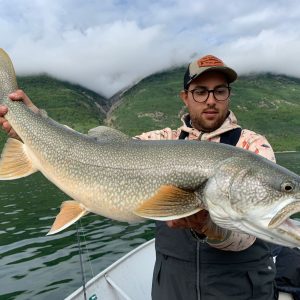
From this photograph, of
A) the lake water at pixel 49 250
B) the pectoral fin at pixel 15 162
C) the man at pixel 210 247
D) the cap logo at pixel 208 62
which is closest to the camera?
the man at pixel 210 247

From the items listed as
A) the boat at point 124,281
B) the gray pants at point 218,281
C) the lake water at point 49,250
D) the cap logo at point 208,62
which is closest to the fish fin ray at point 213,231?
the gray pants at point 218,281

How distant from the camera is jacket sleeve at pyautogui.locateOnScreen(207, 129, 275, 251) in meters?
4.45

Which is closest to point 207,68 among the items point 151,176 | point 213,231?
point 151,176

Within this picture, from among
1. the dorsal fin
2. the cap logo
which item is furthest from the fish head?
the cap logo

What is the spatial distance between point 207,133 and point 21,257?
12.7 meters

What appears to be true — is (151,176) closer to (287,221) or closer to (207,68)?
(287,221)

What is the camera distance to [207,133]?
17.4 feet

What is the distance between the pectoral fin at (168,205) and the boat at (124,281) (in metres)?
4.42

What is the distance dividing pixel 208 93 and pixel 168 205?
71.8 inches

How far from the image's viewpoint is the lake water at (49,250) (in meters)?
12.8

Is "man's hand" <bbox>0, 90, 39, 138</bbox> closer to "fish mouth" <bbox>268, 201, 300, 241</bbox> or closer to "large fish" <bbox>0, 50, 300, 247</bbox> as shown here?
"large fish" <bbox>0, 50, 300, 247</bbox>

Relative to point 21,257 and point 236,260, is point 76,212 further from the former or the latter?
point 21,257

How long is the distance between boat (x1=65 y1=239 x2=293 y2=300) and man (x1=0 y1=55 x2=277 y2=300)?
3.44 metres

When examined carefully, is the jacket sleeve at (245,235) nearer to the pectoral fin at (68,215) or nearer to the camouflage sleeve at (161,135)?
the camouflage sleeve at (161,135)
